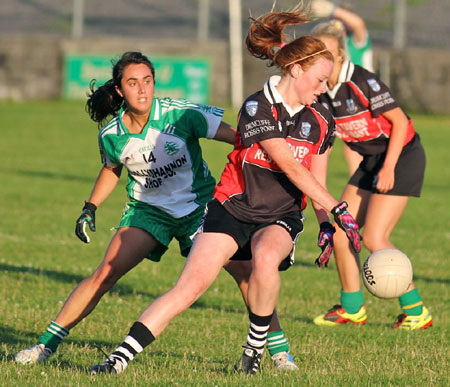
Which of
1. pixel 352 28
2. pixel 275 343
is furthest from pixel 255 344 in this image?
pixel 352 28

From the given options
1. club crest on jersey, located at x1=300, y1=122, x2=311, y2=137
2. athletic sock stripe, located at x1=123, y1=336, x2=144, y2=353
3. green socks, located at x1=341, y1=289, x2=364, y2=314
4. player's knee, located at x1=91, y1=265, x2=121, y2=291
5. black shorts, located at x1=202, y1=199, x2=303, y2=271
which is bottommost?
green socks, located at x1=341, y1=289, x2=364, y2=314

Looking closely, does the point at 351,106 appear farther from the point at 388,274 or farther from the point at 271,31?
the point at 388,274

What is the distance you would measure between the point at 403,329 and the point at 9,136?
61.6 ft

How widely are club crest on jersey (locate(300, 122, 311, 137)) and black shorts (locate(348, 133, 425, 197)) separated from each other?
2.29m

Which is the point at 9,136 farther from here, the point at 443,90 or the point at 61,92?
the point at 443,90

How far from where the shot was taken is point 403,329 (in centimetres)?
749

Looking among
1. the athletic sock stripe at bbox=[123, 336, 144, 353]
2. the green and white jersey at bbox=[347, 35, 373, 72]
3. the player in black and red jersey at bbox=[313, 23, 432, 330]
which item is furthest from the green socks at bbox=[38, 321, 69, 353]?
the green and white jersey at bbox=[347, 35, 373, 72]

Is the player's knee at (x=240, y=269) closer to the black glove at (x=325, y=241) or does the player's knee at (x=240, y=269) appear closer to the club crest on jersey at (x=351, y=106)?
the black glove at (x=325, y=241)

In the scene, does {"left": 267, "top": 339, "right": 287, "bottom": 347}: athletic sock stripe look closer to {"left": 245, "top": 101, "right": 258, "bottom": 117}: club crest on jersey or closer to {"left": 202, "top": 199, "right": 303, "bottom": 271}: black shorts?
{"left": 202, "top": 199, "right": 303, "bottom": 271}: black shorts

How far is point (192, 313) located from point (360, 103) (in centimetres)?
218

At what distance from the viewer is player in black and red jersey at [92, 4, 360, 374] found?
521 centimetres

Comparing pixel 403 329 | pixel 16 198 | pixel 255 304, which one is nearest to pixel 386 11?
pixel 16 198

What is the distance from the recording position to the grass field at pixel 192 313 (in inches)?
216

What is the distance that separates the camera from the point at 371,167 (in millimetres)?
7809
